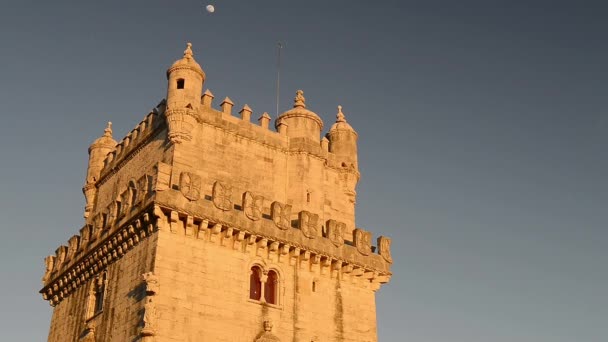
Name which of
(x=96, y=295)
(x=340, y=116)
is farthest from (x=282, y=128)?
(x=96, y=295)

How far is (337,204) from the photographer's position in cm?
3822

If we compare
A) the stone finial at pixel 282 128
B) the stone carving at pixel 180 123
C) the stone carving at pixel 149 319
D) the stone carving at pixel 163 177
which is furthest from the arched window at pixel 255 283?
the stone finial at pixel 282 128

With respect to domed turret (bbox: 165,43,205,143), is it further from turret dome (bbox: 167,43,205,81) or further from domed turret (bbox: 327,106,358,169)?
domed turret (bbox: 327,106,358,169)

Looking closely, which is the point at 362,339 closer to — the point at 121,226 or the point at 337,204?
the point at 337,204

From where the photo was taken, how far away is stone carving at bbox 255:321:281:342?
Answer: 101 ft

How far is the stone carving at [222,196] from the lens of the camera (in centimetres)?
3156

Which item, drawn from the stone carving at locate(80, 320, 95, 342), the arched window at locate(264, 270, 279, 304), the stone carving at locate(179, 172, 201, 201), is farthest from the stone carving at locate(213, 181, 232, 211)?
the stone carving at locate(80, 320, 95, 342)

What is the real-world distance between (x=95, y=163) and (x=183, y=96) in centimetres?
1003

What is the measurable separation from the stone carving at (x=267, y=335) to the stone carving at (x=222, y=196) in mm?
5357

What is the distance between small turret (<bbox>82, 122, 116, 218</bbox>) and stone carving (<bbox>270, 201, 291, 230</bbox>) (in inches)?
499

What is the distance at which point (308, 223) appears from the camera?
3438 centimetres

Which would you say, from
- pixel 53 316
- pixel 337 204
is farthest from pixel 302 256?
pixel 53 316

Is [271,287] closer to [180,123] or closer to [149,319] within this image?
[149,319]

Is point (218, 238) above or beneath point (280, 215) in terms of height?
beneath
